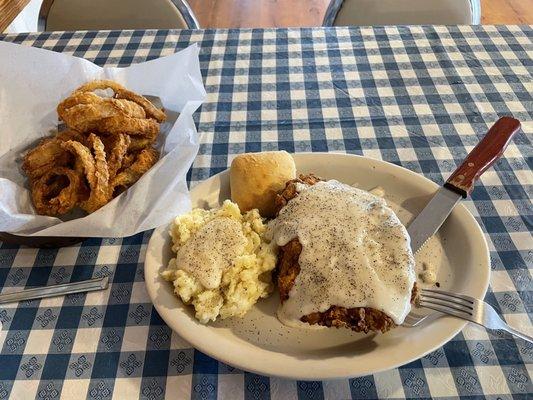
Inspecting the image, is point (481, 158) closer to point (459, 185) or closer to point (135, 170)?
point (459, 185)

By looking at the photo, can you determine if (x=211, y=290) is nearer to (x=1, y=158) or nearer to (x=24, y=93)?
(x=1, y=158)

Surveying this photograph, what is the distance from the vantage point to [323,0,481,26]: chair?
1.72 meters

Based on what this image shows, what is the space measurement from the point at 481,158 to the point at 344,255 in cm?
43

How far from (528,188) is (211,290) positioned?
2.49ft

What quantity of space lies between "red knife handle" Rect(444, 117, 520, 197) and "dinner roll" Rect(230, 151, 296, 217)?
33 centimetres

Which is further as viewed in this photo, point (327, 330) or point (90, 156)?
point (90, 156)

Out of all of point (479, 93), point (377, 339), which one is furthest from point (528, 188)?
point (377, 339)

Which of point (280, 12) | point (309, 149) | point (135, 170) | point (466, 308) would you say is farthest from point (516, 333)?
point (280, 12)

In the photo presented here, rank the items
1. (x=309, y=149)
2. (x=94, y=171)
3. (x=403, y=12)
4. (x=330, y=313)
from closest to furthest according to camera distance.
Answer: (x=330, y=313) < (x=94, y=171) < (x=309, y=149) < (x=403, y=12)

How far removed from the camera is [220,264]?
77 cm

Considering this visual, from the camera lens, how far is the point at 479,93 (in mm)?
1332

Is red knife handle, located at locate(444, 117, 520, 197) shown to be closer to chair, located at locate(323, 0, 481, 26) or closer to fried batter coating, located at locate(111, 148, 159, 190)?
fried batter coating, located at locate(111, 148, 159, 190)

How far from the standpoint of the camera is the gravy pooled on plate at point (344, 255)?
2.36 ft

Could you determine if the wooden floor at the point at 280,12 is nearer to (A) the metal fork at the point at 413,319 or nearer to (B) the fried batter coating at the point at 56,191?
(B) the fried batter coating at the point at 56,191
